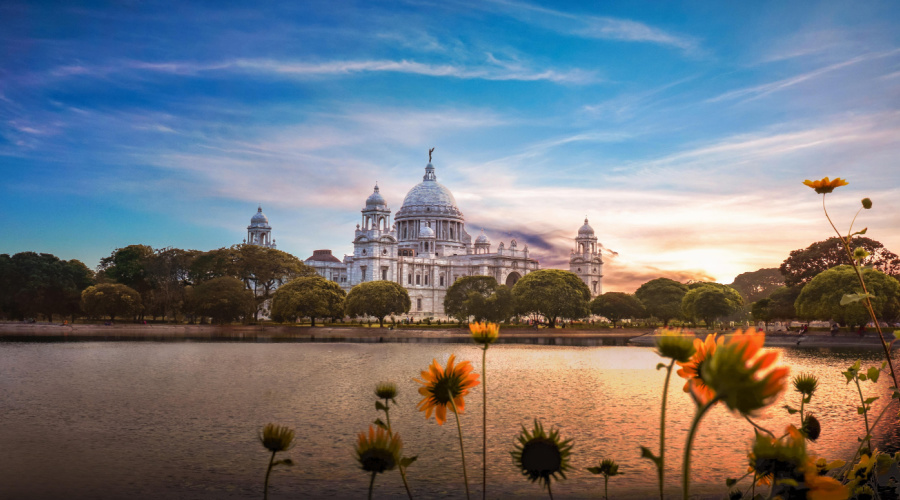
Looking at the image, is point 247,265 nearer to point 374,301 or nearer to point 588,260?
point 374,301

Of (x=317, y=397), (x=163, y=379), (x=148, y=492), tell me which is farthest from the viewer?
(x=163, y=379)

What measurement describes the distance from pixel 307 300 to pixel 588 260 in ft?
243

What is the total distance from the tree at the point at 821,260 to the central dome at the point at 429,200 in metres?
71.9

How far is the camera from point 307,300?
236ft

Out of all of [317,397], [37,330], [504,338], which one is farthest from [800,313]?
[37,330]

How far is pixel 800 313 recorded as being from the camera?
Result: 6084 cm

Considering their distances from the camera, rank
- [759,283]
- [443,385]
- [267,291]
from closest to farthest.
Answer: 1. [443,385]
2. [267,291]
3. [759,283]

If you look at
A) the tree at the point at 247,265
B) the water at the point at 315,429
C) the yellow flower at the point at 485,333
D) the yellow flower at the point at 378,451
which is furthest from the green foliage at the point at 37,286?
the yellow flower at the point at 378,451

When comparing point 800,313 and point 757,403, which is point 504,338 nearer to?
point 800,313

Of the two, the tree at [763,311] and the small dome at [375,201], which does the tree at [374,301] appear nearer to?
the tree at [763,311]

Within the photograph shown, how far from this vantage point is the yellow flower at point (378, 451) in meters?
3.54

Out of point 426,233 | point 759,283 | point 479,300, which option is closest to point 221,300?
point 479,300

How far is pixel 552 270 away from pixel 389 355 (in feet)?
168

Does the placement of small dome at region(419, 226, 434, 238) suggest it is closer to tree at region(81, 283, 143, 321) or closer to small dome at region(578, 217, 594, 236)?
small dome at region(578, 217, 594, 236)
